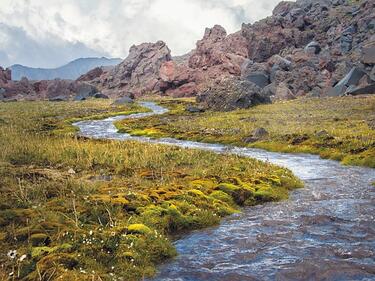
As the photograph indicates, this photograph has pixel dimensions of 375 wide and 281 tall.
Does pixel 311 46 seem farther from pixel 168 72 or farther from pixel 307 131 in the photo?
pixel 307 131

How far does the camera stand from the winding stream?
11.5 meters

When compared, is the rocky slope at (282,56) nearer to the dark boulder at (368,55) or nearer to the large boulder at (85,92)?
the dark boulder at (368,55)

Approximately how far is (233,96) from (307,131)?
137 feet

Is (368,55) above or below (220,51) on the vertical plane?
below

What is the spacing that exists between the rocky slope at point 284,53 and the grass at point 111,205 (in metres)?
78.8

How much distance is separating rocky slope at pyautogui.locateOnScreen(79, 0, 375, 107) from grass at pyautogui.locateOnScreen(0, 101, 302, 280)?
78.8 metres

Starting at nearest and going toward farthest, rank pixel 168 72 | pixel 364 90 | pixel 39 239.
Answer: pixel 39 239 < pixel 364 90 < pixel 168 72

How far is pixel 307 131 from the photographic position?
4366 cm

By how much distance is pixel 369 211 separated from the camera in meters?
16.8

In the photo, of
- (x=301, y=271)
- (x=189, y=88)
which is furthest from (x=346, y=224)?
(x=189, y=88)

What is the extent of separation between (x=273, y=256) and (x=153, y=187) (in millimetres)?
8062

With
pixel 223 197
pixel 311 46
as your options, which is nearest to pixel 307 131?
pixel 223 197

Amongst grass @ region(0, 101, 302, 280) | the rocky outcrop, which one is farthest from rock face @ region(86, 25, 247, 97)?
grass @ region(0, 101, 302, 280)

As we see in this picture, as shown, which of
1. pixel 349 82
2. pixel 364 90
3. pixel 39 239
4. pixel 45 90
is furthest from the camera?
pixel 45 90
